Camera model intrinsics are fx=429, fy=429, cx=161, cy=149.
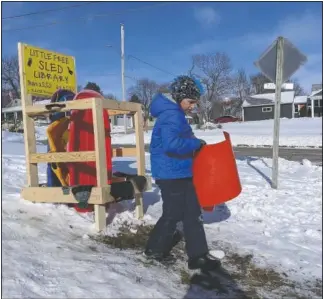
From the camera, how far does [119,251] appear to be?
4.05m

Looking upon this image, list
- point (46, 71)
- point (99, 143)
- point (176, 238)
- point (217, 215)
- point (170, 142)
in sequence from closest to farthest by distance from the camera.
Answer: point (170, 142) < point (99, 143) < point (176, 238) < point (46, 71) < point (217, 215)

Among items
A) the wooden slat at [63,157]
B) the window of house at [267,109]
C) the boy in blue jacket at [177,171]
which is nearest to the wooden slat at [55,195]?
the wooden slat at [63,157]

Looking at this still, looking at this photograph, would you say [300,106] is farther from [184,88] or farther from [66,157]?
[184,88]

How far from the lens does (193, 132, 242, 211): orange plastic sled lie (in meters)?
4.09

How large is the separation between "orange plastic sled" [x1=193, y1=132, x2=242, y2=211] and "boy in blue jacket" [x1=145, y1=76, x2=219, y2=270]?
6.6 inches

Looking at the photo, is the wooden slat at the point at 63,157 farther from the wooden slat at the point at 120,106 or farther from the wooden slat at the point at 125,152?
the wooden slat at the point at 125,152

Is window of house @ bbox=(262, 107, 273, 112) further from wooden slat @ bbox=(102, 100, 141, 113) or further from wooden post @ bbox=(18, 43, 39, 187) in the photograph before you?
wooden post @ bbox=(18, 43, 39, 187)

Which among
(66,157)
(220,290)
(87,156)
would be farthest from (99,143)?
(220,290)

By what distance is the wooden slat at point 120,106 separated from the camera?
4590 millimetres

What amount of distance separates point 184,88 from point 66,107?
Result: 1361 mm

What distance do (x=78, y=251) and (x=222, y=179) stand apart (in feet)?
4.93

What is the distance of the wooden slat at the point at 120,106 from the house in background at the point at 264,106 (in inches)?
2094

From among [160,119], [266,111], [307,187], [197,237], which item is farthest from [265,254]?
[266,111]

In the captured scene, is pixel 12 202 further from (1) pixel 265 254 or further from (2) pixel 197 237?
(1) pixel 265 254
